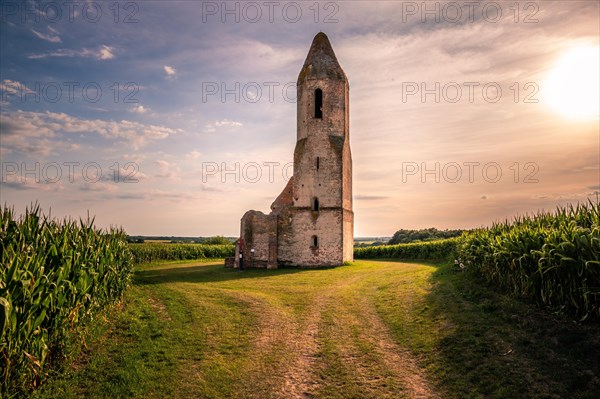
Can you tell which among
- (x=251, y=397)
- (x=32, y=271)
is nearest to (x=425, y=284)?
(x=251, y=397)

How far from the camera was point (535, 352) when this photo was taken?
8109mm

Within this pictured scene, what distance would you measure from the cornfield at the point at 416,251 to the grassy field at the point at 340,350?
17434 millimetres

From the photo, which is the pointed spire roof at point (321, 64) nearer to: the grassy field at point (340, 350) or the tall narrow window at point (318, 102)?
the tall narrow window at point (318, 102)

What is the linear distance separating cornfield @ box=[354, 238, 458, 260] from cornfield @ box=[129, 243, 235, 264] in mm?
16001

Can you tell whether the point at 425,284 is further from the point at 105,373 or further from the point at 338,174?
the point at 338,174

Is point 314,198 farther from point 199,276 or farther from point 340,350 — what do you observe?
point 340,350

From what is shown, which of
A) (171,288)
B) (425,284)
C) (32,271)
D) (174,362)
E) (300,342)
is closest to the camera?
(32,271)

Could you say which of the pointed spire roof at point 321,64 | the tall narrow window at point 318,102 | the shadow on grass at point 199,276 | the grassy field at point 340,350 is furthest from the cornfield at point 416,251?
the grassy field at point 340,350

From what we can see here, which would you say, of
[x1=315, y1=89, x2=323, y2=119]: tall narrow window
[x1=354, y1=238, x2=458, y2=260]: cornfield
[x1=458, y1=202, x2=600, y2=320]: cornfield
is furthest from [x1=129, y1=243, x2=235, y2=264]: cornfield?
[x1=458, y1=202, x2=600, y2=320]: cornfield

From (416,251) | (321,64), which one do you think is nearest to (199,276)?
(321,64)

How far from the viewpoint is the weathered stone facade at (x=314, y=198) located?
94.1ft

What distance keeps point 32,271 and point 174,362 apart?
354 cm

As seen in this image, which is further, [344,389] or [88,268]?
[88,268]

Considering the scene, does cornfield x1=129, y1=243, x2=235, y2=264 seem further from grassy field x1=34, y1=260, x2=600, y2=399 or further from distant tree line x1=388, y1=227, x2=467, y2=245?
distant tree line x1=388, y1=227, x2=467, y2=245
